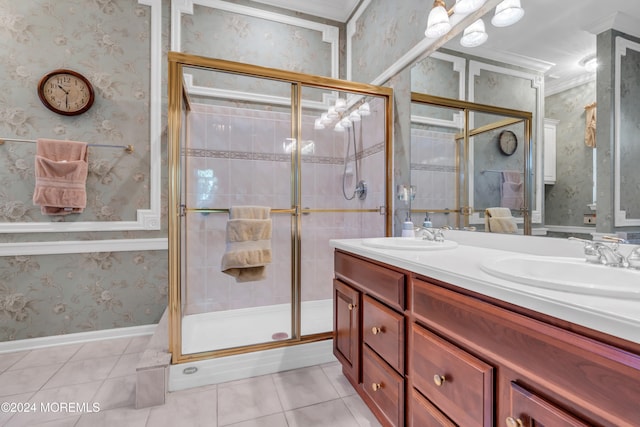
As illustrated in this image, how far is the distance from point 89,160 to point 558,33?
2.87 meters

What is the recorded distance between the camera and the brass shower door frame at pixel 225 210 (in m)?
1.63

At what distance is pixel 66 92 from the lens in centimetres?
214

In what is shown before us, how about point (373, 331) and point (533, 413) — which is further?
point (373, 331)

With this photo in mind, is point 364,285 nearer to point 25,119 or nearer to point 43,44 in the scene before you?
point 25,119

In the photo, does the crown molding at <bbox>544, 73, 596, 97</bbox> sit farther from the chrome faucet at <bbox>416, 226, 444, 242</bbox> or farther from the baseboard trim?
the baseboard trim

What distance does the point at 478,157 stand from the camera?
149 centimetres

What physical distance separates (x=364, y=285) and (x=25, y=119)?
2628 millimetres

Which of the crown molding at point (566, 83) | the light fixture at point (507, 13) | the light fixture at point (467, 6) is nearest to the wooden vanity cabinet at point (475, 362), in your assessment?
the crown molding at point (566, 83)

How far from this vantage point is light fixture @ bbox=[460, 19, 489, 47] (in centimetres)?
139

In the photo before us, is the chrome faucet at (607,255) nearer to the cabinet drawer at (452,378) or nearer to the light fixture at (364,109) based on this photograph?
the cabinet drawer at (452,378)

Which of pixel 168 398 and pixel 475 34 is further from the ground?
pixel 475 34

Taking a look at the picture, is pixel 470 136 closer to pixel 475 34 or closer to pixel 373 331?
pixel 475 34

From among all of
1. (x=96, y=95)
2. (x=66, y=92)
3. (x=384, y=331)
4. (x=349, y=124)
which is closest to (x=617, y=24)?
(x=384, y=331)

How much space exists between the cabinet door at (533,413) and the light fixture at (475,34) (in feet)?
4.80
